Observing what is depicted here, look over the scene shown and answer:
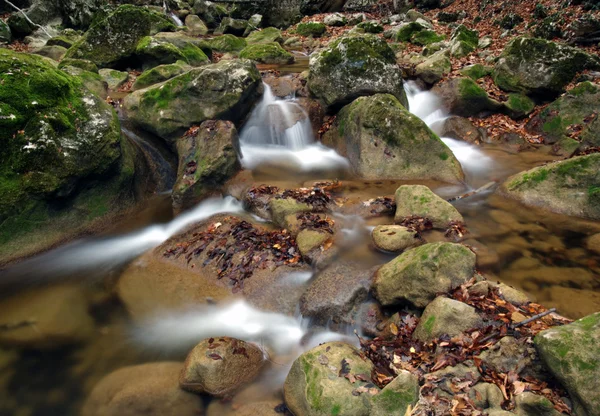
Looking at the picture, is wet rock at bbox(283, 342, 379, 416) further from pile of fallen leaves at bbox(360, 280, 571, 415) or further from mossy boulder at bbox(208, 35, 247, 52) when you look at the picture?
mossy boulder at bbox(208, 35, 247, 52)

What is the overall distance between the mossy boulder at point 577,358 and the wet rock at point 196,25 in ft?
83.9

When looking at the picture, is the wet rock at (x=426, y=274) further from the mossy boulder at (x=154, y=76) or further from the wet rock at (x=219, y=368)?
the mossy boulder at (x=154, y=76)

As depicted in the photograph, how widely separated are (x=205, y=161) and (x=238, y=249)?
2582 mm

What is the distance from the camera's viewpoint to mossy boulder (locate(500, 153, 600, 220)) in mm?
6441

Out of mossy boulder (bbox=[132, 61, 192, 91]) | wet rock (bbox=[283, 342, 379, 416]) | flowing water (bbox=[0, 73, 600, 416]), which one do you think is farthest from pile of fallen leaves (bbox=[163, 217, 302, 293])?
mossy boulder (bbox=[132, 61, 192, 91])

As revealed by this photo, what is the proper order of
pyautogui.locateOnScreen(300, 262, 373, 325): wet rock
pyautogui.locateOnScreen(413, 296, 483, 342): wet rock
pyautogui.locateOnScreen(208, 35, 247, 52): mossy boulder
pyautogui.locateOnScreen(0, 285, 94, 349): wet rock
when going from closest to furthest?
pyautogui.locateOnScreen(413, 296, 483, 342): wet rock < pyautogui.locateOnScreen(300, 262, 373, 325): wet rock < pyautogui.locateOnScreen(0, 285, 94, 349): wet rock < pyautogui.locateOnScreen(208, 35, 247, 52): mossy boulder

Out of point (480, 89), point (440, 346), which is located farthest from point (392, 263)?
point (480, 89)

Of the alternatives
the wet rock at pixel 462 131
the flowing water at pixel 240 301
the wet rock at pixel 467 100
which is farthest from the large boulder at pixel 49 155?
the wet rock at pixel 467 100

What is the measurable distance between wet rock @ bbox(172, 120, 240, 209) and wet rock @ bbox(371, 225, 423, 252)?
3.84m

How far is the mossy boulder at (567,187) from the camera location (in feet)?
21.1

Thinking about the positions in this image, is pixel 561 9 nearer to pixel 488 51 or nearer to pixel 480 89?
pixel 488 51

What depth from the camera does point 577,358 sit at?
10.2ft

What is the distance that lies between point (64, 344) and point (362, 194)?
5.78 meters

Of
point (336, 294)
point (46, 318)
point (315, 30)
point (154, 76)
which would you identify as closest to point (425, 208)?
point (336, 294)
